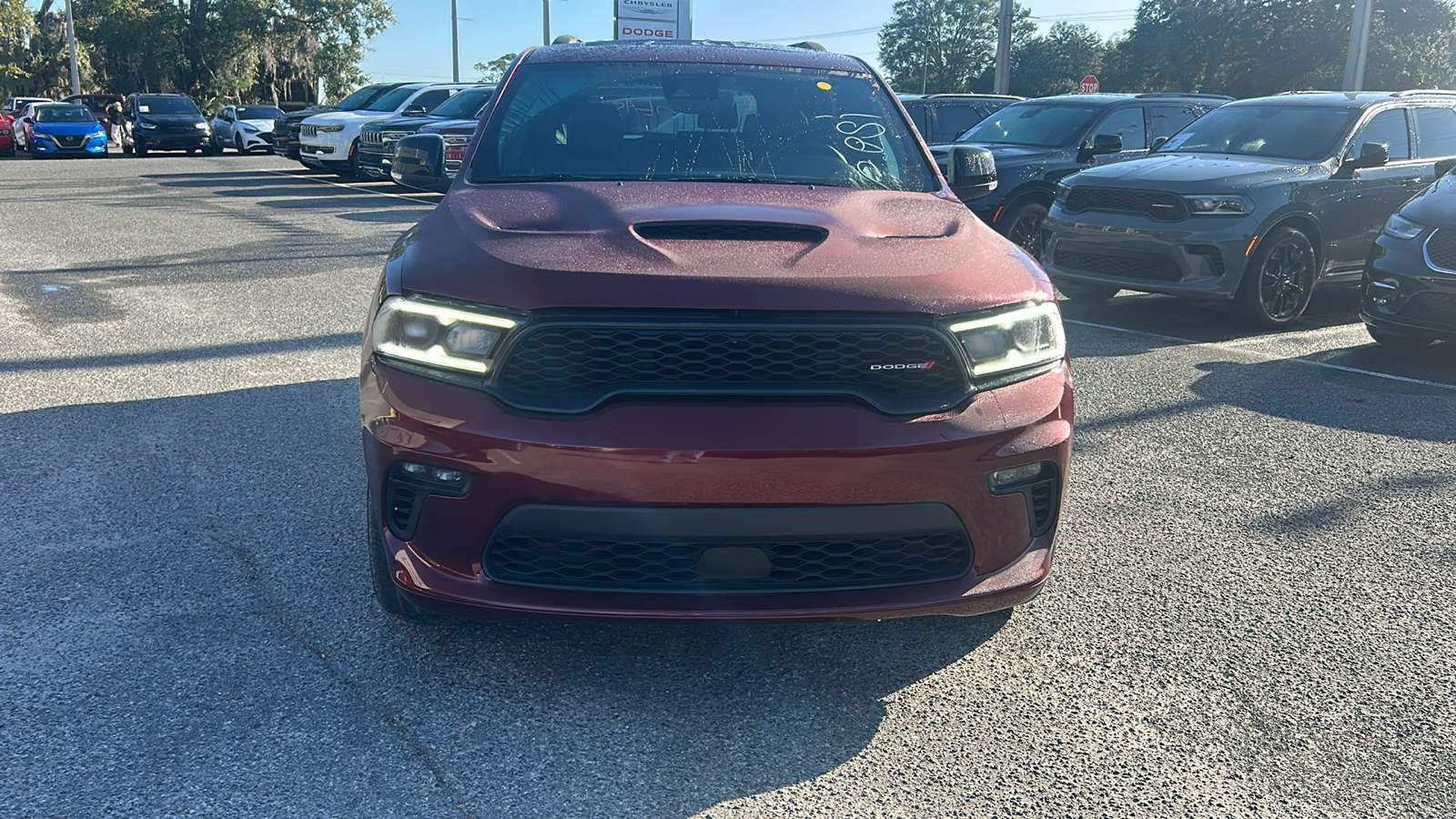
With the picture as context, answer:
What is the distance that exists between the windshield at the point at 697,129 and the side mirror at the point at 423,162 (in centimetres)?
49

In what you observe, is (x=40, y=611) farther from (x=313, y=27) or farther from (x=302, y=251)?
(x=313, y=27)

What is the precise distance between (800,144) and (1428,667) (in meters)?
2.46

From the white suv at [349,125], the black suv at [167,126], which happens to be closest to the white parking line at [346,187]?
the white suv at [349,125]

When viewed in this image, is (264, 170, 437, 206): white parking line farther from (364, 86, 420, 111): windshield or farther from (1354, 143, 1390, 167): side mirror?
(1354, 143, 1390, 167): side mirror

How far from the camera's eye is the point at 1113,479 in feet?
15.8

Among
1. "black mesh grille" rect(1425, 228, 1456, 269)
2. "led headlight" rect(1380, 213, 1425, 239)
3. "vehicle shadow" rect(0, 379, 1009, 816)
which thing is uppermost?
"led headlight" rect(1380, 213, 1425, 239)

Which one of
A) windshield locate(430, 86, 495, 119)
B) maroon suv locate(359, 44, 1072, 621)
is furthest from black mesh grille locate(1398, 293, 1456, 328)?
windshield locate(430, 86, 495, 119)

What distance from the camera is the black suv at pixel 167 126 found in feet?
97.4

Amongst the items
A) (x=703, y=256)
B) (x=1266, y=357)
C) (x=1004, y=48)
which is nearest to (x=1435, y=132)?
(x=1266, y=357)

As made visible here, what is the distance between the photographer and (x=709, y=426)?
8.51 feet

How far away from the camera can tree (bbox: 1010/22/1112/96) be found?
90.0m

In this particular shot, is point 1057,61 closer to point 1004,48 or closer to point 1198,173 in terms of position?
point 1004,48

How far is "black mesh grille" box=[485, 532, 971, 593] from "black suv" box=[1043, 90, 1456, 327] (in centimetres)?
628

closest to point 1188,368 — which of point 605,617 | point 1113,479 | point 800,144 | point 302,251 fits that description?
point 1113,479
